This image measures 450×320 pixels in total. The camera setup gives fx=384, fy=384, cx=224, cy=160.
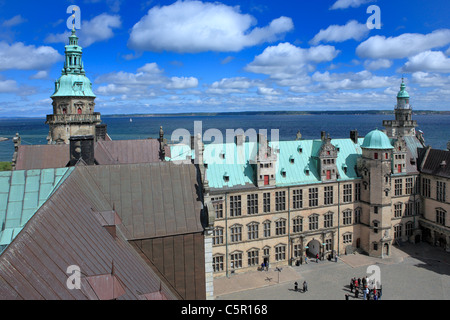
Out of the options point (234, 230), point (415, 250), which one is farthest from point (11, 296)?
point (415, 250)

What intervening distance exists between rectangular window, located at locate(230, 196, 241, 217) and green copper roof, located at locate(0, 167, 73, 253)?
862 inches

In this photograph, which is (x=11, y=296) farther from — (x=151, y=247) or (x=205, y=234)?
(x=205, y=234)

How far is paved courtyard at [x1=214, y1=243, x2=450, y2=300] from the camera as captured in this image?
110 feet

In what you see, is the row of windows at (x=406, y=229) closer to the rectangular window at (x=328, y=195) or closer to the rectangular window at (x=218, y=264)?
the rectangular window at (x=328, y=195)

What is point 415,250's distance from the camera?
43406mm

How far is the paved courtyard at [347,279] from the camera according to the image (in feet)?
110

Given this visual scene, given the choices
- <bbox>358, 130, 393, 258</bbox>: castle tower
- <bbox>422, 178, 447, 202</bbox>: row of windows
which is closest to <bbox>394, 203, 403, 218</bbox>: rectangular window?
<bbox>358, 130, 393, 258</bbox>: castle tower

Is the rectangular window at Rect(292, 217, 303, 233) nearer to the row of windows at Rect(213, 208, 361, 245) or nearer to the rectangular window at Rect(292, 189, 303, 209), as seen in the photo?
the row of windows at Rect(213, 208, 361, 245)

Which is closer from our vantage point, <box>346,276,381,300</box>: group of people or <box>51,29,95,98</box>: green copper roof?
<box>346,276,381,300</box>: group of people

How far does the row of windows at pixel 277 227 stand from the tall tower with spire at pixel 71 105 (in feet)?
87.7

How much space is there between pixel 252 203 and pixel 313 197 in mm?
7236

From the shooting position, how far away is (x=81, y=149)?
23.2 metres

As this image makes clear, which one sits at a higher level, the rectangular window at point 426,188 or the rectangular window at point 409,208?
the rectangular window at point 426,188

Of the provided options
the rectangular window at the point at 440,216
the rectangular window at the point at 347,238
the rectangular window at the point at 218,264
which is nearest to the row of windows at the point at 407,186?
the rectangular window at the point at 440,216
